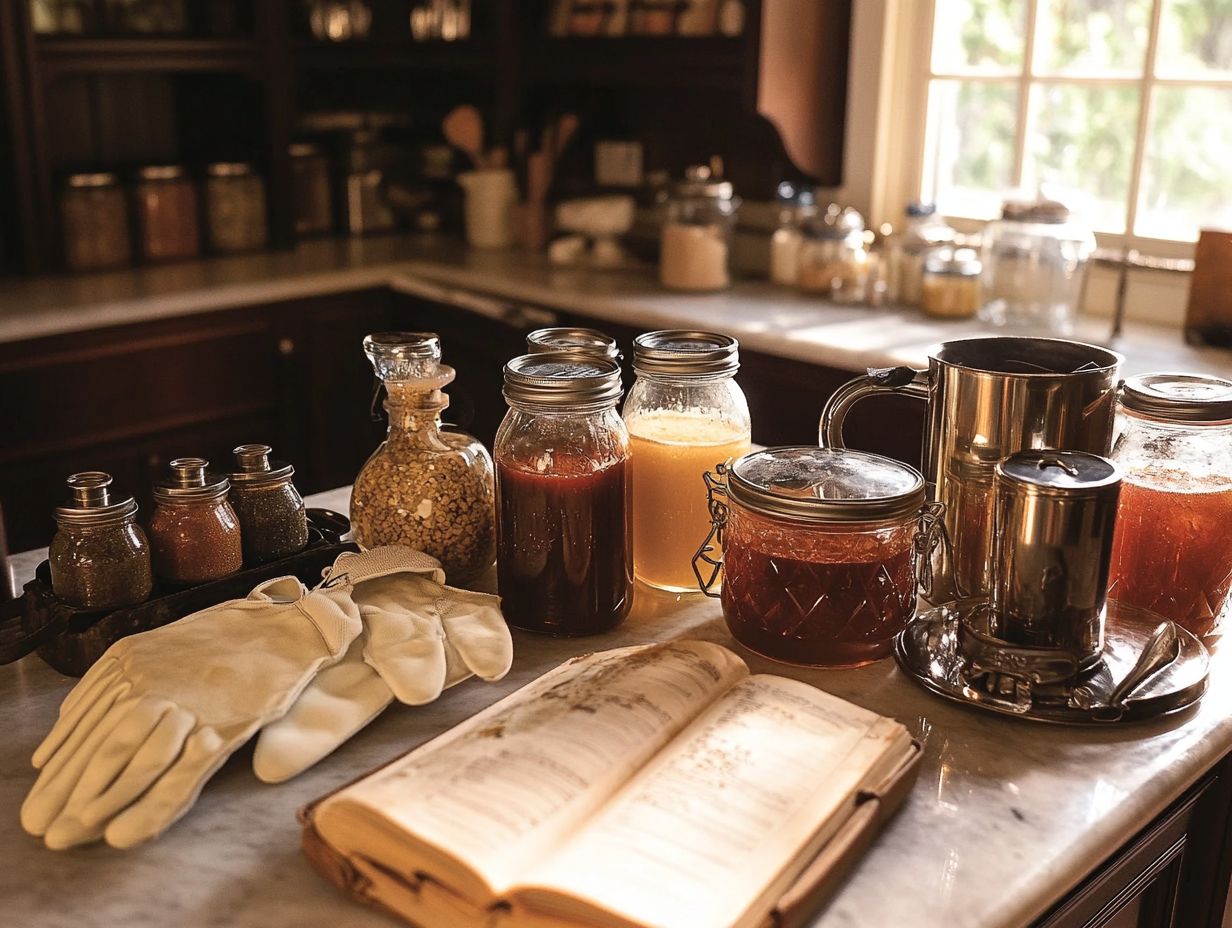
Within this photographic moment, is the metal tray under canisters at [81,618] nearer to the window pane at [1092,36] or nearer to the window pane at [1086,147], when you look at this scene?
the window pane at [1086,147]

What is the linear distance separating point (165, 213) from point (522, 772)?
2.86 metres

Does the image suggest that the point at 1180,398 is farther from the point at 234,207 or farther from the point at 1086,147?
the point at 234,207

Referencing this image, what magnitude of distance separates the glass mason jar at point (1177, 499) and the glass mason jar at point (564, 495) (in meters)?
0.47

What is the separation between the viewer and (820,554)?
1.06 meters

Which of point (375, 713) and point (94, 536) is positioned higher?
point (94, 536)

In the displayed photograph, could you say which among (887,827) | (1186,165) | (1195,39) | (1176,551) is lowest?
(887,827)

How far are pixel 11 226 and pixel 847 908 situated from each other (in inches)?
120

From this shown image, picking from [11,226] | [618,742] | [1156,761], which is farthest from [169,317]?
[1156,761]

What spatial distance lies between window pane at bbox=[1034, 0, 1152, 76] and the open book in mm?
2183

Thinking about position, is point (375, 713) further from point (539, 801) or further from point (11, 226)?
point (11, 226)

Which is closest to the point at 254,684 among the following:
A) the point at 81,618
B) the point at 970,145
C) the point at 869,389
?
the point at 81,618

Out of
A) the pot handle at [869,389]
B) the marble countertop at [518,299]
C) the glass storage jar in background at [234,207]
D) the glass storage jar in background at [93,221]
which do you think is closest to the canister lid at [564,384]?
the pot handle at [869,389]

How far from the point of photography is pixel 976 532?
3.83 ft

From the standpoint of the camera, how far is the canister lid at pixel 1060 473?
3.15 feet
